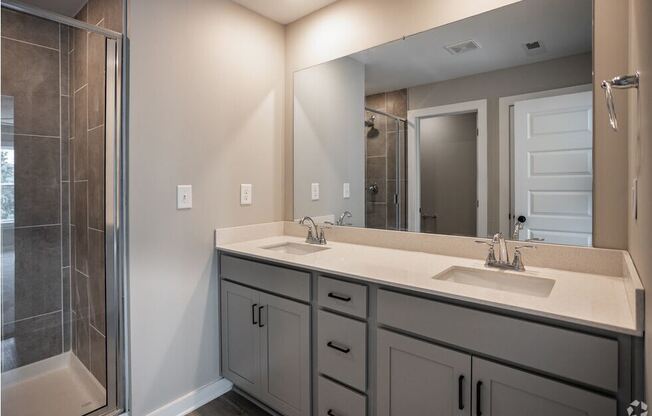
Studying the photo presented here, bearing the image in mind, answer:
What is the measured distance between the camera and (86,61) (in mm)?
1824

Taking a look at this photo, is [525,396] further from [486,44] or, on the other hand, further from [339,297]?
[486,44]

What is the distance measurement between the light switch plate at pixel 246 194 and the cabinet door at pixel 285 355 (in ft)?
2.15

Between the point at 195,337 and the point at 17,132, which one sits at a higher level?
the point at 17,132

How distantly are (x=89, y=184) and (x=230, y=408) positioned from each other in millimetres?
1387

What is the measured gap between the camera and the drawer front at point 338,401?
4.68ft

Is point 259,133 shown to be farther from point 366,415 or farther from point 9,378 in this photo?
point 9,378

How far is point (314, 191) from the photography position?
236 cm

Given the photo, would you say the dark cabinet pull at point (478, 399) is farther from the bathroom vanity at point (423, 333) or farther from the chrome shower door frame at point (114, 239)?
the chrome shower door frame at point (114, 239)

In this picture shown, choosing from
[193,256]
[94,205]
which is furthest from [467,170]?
[94,205]

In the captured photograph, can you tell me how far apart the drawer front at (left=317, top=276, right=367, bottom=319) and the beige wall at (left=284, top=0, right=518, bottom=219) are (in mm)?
991

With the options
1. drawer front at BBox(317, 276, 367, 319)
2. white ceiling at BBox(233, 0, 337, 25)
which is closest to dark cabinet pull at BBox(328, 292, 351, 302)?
drawer front at BBox(317, 276, 367, 319)

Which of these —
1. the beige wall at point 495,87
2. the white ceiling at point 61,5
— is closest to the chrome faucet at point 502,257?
the beige wall at point 495,87

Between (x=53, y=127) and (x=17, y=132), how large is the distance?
0.16 m

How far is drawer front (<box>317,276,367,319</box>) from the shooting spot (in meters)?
1.41
